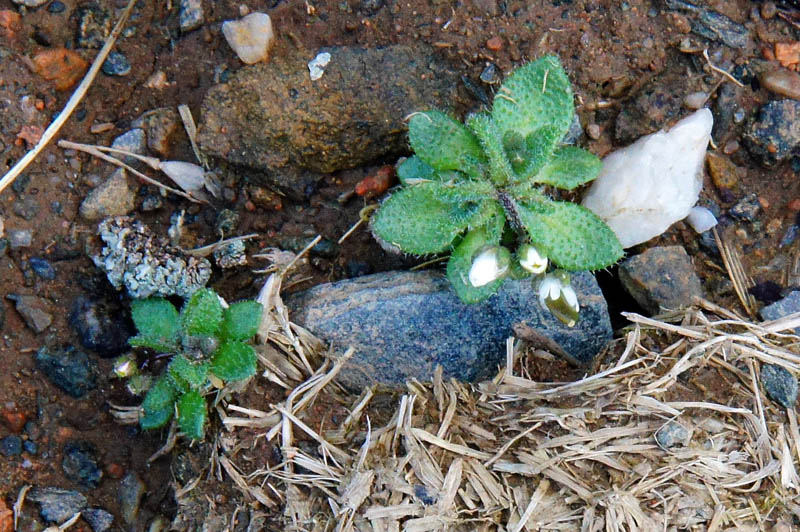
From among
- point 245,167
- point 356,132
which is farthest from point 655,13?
point 245,167

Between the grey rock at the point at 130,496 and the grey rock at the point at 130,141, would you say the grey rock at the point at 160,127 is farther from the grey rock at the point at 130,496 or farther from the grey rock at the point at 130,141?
the grey rock at the point at 130,496

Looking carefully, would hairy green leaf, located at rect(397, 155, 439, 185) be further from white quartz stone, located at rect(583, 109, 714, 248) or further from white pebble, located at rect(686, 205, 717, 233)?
white pebble, located at rect(686, 205, 717, 233)

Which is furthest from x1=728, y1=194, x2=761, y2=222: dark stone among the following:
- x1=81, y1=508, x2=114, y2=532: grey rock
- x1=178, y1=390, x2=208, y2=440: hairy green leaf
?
x1=81, y1=508, x2=114, y2=532: grey rock

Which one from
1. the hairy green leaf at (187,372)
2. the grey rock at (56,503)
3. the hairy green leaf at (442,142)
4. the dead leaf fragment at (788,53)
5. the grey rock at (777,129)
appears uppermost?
the hairy green leaf at (442,142)

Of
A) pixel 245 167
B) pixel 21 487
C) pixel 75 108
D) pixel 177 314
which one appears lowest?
pixel 21 487

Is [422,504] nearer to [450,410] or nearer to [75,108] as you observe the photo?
[450,410]

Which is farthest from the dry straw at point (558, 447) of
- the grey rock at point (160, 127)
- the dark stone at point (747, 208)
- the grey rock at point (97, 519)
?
the grey rock at point (160, 127)
